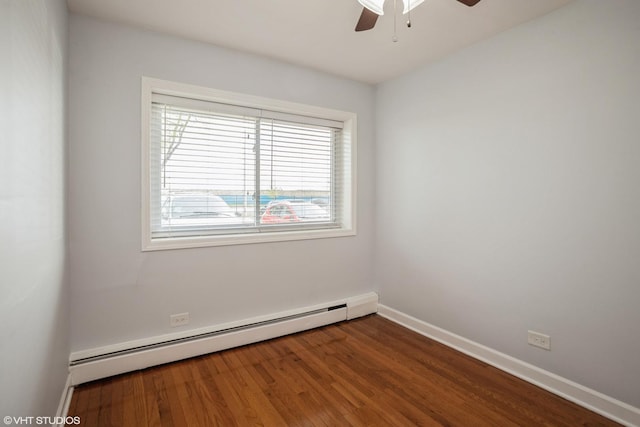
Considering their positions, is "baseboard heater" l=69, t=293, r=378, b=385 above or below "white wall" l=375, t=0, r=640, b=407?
below

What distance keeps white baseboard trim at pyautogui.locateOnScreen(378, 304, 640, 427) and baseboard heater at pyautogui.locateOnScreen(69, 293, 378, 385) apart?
0.87 m

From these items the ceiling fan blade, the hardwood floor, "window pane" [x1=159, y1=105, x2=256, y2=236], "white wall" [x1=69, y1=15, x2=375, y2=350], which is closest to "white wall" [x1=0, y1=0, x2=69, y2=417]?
"white wall" [x1=69, y1=15, x2=375, y2=350]

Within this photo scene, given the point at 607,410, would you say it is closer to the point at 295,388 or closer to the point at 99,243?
the point at 295,388

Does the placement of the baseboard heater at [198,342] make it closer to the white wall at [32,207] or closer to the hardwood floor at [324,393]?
the hardwood floor at [324,393]

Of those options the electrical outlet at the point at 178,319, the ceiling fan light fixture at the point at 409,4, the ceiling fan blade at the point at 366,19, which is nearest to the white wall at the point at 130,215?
the electrical outlet at the point at 178,319

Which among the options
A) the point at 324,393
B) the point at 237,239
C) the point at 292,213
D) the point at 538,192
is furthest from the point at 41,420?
the point at 538,192

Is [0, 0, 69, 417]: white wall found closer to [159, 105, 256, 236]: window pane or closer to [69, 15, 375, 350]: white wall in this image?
[69, 15, 375, 350]: white wall

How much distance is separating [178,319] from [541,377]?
276 centimetres

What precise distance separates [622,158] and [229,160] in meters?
2.83

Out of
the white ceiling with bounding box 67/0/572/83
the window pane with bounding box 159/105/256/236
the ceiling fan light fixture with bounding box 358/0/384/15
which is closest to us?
the ceiling fan light fixture with bounding box 358/0/384/15

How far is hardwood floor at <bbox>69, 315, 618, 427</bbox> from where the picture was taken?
6.16ft

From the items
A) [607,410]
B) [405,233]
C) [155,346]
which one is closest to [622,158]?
[607,410]

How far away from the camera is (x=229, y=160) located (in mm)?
2865

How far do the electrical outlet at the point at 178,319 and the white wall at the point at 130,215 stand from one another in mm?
43
